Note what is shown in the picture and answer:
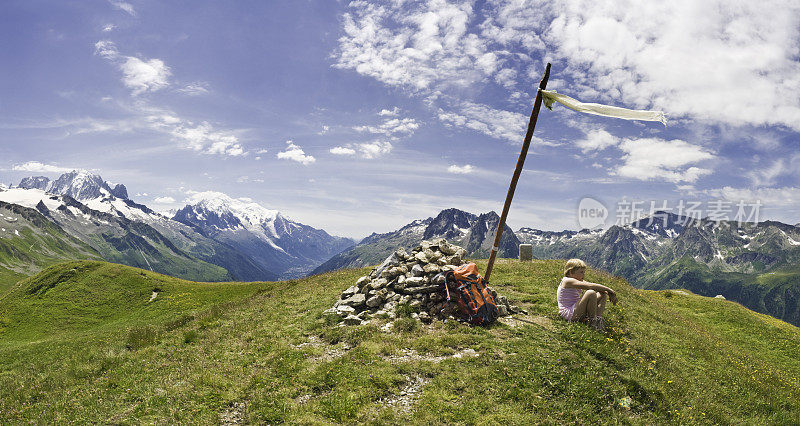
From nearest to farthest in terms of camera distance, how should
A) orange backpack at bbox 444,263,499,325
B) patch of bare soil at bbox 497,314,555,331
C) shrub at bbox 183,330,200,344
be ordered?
patch of bare soil at bbox 497,314,555,331, orange backpack at bbox 444,263,499,325, shrub at bbox 183,330,200,344

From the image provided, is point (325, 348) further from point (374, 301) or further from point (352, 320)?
point (374, 301)

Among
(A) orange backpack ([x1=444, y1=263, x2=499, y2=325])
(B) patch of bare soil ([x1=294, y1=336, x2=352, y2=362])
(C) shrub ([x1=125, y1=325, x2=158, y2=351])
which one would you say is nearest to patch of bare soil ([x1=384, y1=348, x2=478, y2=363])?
(B) patch of bare soil ([x1=294, y1=336, x2=352, y2=362])

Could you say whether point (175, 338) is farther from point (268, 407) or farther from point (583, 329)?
point (583, 329)

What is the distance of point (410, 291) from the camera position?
64.8ft

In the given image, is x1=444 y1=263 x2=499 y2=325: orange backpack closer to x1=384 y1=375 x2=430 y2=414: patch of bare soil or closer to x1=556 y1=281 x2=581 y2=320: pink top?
x1=556 y1=281 x2=581 y2=320: pink top

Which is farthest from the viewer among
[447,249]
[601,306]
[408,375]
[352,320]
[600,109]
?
[447,249]

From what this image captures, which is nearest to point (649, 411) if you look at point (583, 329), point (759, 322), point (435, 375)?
point (583, 329)

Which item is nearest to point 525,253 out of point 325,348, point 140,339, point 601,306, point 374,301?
point 601,306

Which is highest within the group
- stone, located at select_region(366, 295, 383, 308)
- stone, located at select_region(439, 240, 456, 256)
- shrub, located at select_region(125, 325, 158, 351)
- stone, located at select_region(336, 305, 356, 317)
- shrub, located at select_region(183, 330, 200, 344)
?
stone, located at select_region(439, 240, 456, 256)

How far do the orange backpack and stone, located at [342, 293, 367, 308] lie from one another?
18.3 ft

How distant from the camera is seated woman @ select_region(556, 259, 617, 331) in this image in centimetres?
1527

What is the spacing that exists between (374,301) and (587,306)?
37.2ft

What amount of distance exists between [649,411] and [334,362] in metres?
11.1

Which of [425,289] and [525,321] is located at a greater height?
[425,289]
